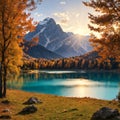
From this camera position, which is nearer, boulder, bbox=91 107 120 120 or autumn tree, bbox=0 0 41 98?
boulder, bbox=91 107 120 120

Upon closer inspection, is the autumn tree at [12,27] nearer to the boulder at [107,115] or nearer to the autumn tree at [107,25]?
the autumn tree at [107,25]

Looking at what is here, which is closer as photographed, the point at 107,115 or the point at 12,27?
the point at 107,115

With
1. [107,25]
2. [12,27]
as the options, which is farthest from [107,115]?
[12,27]

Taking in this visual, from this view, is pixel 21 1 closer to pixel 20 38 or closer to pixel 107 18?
pixel 20 38

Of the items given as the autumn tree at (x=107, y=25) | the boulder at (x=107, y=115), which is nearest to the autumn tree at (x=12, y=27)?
the autumn tree at (x=107, y=25)

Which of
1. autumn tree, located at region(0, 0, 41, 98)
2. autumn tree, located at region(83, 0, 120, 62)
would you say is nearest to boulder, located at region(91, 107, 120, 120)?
autumn tree, located at region(83, 0, 120, 62)

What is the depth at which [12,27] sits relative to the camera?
36750 millimetres

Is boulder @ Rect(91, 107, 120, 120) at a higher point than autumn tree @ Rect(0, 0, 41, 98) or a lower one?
lower

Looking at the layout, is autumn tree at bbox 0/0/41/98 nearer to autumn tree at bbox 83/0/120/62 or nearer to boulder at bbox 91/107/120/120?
autumn tree at bbox 83/0/120/62

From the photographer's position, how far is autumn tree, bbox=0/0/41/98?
36.3 meters

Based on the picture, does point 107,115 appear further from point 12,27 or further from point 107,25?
→ point 12,27

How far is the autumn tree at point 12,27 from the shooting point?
119ft

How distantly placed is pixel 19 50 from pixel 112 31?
51.4 feet

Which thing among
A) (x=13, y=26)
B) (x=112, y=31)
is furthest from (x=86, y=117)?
(x=13, y=26)
